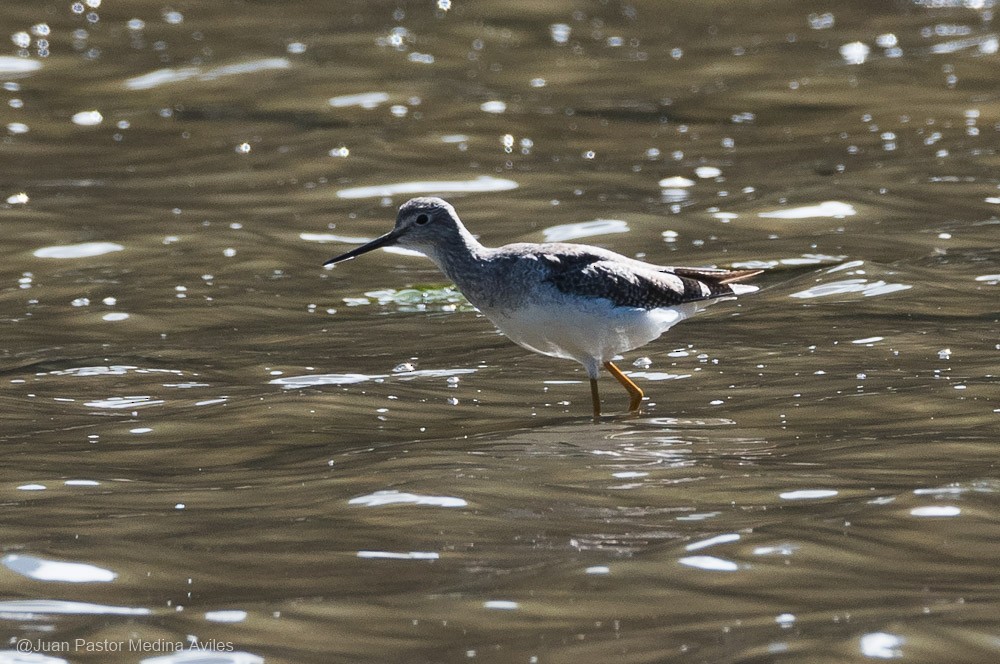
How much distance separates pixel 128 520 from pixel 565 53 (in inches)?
482

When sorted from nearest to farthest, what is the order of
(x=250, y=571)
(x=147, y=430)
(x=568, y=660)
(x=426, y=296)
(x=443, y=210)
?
1. (x=568, y=660)
2. (x=250, y=571)
3. (x=147, y=430)
4. (x=443, y=210)
5. (x=426, y=296)

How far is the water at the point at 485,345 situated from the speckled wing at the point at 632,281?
0.50m

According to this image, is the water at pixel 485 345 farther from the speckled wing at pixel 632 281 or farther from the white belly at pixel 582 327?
the speckled wing at pixel 632 281

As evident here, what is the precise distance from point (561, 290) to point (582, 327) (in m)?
0.23

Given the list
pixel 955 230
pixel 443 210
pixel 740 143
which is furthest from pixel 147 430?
pixel 740 143

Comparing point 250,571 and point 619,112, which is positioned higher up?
point 619,112

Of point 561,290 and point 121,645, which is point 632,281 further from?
point 121,645

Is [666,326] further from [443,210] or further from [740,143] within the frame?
[740,143]

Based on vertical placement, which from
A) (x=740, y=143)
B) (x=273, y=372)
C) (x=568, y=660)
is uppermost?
(x=740, y=143)

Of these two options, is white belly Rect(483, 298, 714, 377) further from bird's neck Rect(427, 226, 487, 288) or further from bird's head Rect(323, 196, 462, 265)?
bird's head Rect(323, 196, 462, 265)

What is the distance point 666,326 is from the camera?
8.49 meters

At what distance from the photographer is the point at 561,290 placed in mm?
7996

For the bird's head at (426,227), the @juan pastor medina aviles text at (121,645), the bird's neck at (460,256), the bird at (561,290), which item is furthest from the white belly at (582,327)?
the @juan pastor medina aviles text at (121,645)

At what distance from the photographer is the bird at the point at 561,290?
314 inches
